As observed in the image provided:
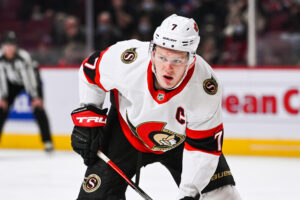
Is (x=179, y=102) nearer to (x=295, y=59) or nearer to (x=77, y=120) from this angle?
(x=77, y=120)

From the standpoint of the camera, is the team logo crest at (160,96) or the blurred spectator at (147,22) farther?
the blurred spectator at (147,22)

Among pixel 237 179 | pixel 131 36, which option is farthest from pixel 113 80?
pixel 131 36

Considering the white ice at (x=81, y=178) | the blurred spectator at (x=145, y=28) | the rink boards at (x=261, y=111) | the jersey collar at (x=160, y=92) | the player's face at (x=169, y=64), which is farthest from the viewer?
the blurred spectator at (x=145, y=28)

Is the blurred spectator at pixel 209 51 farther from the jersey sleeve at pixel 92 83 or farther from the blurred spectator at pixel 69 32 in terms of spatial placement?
the jersey sleeve at pixel 92 83

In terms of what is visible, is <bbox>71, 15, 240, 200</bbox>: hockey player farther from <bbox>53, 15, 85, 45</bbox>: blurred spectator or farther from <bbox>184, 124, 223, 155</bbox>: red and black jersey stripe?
<bbox>53, 15, 85, 45</bbox>: blurred spectator

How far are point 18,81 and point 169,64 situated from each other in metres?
4.00

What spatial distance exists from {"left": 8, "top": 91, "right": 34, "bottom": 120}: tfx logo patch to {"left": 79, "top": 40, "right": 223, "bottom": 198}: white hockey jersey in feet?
12.7

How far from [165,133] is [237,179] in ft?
7.32

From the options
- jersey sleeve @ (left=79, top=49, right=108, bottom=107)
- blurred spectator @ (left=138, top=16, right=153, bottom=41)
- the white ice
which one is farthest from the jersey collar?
blurred spectator @ (left=138, top=16, right=153, bottom=41)

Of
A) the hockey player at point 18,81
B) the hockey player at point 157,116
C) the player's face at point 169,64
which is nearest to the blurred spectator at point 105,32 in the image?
the hockey player at point 18,81

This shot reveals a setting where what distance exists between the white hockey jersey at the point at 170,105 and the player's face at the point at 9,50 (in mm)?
3460

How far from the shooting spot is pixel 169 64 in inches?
96.9

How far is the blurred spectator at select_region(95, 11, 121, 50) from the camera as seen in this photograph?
6.73 m

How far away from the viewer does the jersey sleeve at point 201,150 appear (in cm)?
262
